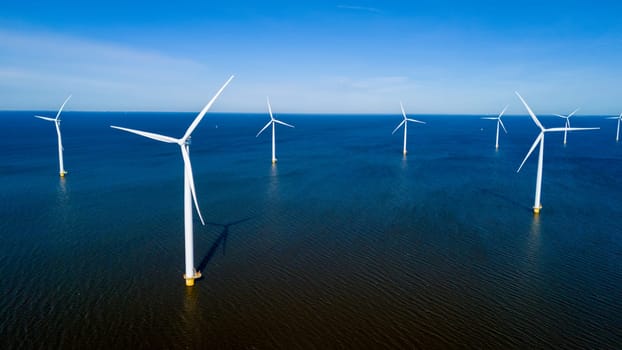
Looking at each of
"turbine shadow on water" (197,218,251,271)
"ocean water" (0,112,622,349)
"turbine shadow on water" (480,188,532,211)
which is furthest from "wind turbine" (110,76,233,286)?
"turbine shadow on water" (480,188,532,211)

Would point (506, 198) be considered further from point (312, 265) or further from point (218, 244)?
point (218, 244)

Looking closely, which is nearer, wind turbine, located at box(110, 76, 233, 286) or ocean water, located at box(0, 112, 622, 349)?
ocean water, located at box(0, 112, 622, 349)

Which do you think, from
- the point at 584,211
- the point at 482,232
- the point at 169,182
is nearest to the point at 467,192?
the point at 584,211

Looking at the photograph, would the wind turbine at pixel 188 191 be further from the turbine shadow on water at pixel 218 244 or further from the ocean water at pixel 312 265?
the turbine shadow on water at pixel 218 244

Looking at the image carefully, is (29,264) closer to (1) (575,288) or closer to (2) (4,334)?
(2) (4,334)

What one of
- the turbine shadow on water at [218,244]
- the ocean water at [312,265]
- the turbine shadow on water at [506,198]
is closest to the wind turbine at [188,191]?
the ocean water at [312,265]

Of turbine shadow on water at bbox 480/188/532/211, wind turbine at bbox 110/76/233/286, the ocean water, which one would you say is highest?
wind turbine at bbox 110/76/233/286

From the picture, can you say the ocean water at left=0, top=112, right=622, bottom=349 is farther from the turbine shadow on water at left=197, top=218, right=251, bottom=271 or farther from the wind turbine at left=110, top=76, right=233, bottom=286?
the wind turbine at left=110, top=76, right=233, bottom=286

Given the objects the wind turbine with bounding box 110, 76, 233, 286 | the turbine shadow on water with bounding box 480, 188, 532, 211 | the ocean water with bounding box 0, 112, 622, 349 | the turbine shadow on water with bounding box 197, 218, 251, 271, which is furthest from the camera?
the turbine shadow on water with bounding box 480, 188, 532, 211
